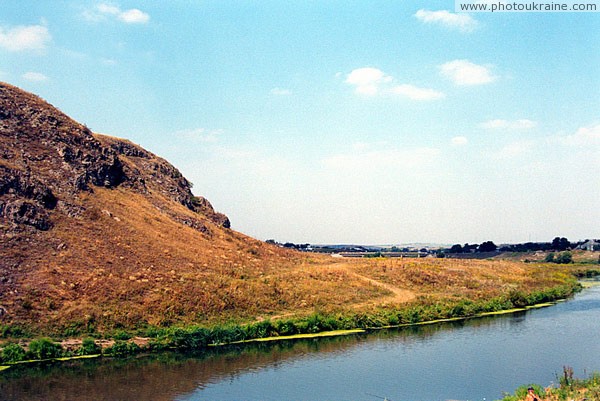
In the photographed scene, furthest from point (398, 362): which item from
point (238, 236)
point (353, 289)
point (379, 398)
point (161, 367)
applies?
point (238, 236)

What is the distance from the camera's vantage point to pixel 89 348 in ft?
121

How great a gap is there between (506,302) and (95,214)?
47692mm

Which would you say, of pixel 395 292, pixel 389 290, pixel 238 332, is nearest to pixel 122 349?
pixel 238 332

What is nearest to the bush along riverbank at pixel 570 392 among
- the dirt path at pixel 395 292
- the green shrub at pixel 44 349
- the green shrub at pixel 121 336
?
the green shrub at pixel 121 336

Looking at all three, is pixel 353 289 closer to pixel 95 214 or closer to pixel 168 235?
pixel 168 235

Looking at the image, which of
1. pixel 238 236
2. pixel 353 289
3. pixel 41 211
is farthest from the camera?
pixel 238 236

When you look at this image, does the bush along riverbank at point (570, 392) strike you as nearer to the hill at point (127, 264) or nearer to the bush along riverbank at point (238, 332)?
the bush along riverbank at point (238, 332)

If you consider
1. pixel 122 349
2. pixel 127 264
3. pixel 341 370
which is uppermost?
pixel 127 264

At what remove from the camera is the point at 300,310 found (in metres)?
50.7

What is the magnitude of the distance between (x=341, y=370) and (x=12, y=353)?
21.1m

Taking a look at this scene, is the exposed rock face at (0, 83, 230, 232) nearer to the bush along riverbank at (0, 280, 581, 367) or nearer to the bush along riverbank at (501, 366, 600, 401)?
the bush along riverbank at (0, 280, 581, 367)

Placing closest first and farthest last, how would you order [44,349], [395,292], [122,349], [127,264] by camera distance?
[44,349]
[122,349]
[127,264]
[395,292]

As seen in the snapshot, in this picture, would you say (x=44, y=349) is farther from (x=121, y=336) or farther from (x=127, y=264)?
(x=127, y=264)

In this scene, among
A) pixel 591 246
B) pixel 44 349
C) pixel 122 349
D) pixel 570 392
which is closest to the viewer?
pixel 570 392
